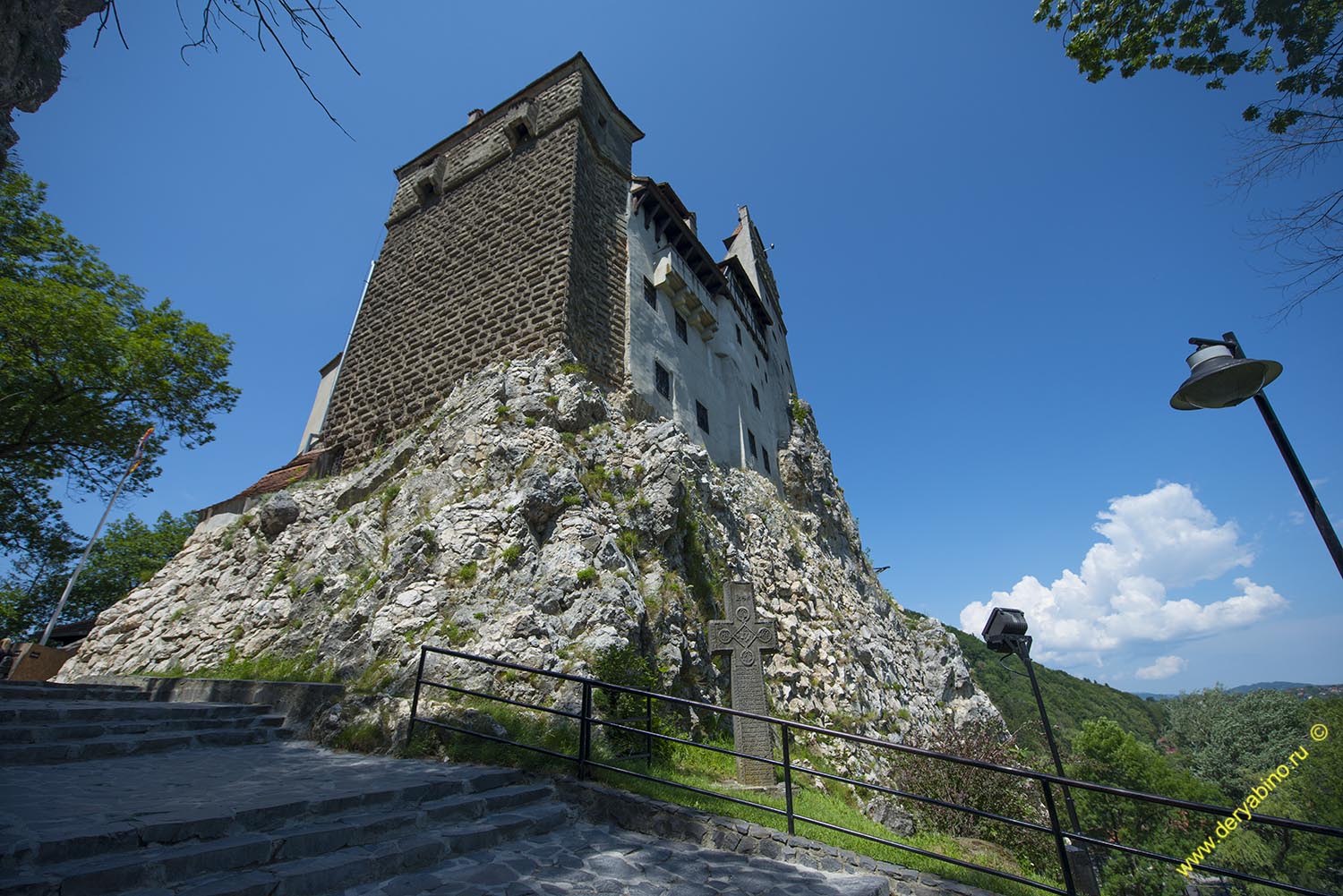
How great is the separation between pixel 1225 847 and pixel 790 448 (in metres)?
20.5

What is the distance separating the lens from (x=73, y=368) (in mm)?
14695

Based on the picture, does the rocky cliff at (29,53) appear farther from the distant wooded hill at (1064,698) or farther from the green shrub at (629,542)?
the distant wooded hill at (1064,698)

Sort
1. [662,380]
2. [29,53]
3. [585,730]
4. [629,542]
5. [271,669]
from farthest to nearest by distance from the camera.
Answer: [662,380] → [629,542] → [271,669] → [585,730] → [29,53]

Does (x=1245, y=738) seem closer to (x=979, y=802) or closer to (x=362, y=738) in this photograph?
(x=979, y=802)

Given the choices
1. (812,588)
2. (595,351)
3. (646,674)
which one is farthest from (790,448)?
(646,674)

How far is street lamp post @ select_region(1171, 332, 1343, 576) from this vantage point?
13.6 ft

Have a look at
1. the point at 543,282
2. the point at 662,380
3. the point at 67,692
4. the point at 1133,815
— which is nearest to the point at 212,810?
the point at 67,692

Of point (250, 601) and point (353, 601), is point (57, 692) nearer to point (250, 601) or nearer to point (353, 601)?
point (250, 601)

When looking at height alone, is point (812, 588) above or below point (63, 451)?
below

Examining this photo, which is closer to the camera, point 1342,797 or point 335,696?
point 335,696

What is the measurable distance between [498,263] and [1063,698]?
99.6 metres

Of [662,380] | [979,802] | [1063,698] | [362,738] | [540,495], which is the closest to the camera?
[362,738]

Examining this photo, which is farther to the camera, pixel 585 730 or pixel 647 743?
pixel 647 743

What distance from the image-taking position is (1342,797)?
2070cm
